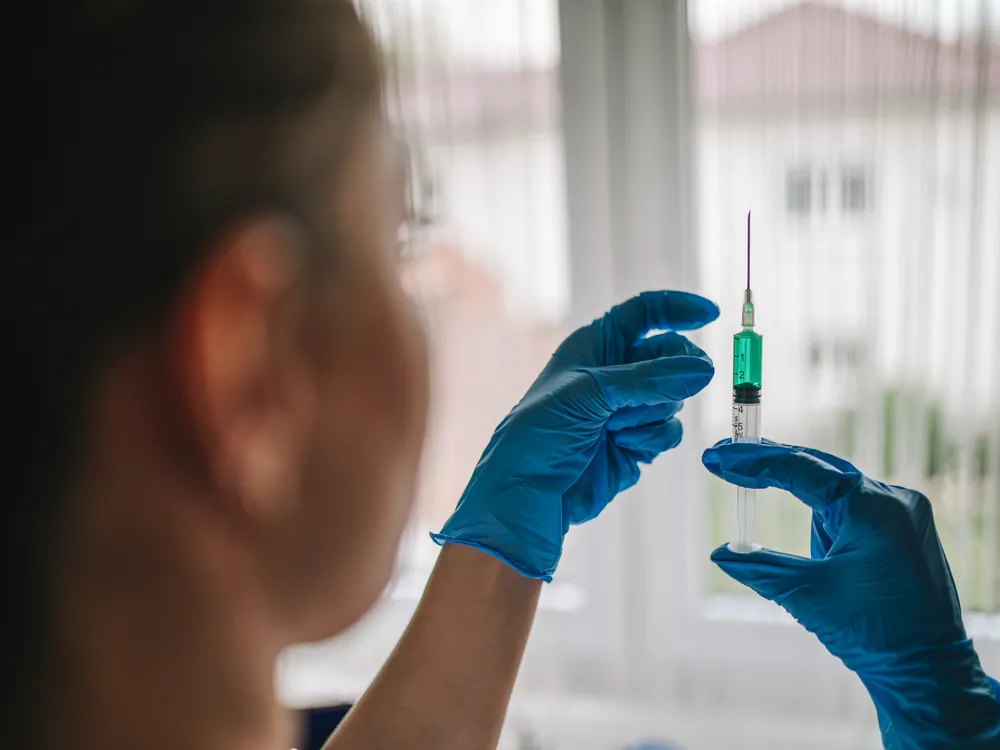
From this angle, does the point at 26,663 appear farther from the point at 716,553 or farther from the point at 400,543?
the point at 716,553

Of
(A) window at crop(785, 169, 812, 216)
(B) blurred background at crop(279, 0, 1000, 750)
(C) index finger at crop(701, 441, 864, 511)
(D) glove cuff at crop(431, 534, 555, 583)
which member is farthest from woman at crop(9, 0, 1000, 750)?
(A) window at crop(785, 169, 812, 216)

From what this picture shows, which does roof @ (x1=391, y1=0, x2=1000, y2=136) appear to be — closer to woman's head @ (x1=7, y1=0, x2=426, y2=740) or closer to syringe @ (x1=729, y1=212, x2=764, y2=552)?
syringe @ (x1=729, y1=212, x2=764, y2=552)

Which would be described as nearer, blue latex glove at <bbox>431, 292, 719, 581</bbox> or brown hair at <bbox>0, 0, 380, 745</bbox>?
brown hair at <bbox>0, 0, 380, 745</bbox>

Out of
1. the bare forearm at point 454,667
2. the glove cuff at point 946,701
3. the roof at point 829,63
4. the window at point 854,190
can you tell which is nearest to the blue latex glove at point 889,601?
the glove cuff at point 946,701

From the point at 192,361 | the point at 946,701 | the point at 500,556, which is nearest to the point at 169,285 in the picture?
the point at 192,361

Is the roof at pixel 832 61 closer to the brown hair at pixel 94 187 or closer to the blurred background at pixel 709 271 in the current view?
the blurred background at pixel 709 271

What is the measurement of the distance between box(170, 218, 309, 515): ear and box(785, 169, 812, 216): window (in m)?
1.26

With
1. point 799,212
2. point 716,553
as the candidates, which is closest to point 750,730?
point 716,553

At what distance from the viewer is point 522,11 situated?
1.61 metres

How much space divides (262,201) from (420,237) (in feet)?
0.64

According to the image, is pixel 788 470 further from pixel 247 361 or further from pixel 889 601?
pixel 247 361

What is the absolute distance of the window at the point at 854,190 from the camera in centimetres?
145

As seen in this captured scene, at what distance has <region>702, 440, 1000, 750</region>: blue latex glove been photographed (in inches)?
34.3

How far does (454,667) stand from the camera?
943mm
